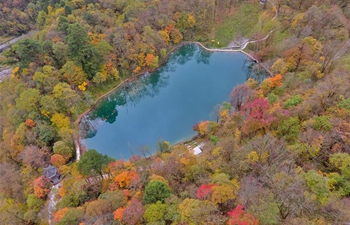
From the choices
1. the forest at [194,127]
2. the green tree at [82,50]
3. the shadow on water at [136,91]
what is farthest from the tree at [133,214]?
the green tree at [82,50]

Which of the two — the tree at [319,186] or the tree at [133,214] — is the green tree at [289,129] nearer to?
the tree at [319,186]

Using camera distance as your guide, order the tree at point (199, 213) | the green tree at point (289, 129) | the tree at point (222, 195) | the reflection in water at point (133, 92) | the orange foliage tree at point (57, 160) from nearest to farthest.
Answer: the tree at point (199, 213), the tree at point (222, 195), the green tree at point (289, 129), the orange foliage tree at point (57, 160), the reflection in water at point (133, 92)

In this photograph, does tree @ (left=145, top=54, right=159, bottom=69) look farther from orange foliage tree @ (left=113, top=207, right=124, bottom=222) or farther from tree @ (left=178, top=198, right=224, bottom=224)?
tree @ (left=178, top=198, right=224, bottom=224)

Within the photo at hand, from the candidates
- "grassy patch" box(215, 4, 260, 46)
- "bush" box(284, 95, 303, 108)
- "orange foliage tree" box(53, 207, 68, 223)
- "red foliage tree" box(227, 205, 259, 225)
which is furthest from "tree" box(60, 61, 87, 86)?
"red foliage tree" box(227, 205, 259, 225)

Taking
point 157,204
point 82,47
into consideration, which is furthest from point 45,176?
point 82,47

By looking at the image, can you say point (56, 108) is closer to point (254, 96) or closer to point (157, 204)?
point (157, 204)

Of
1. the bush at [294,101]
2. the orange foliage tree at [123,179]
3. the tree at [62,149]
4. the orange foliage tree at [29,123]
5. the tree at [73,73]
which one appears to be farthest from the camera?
the tree at [73,73]
